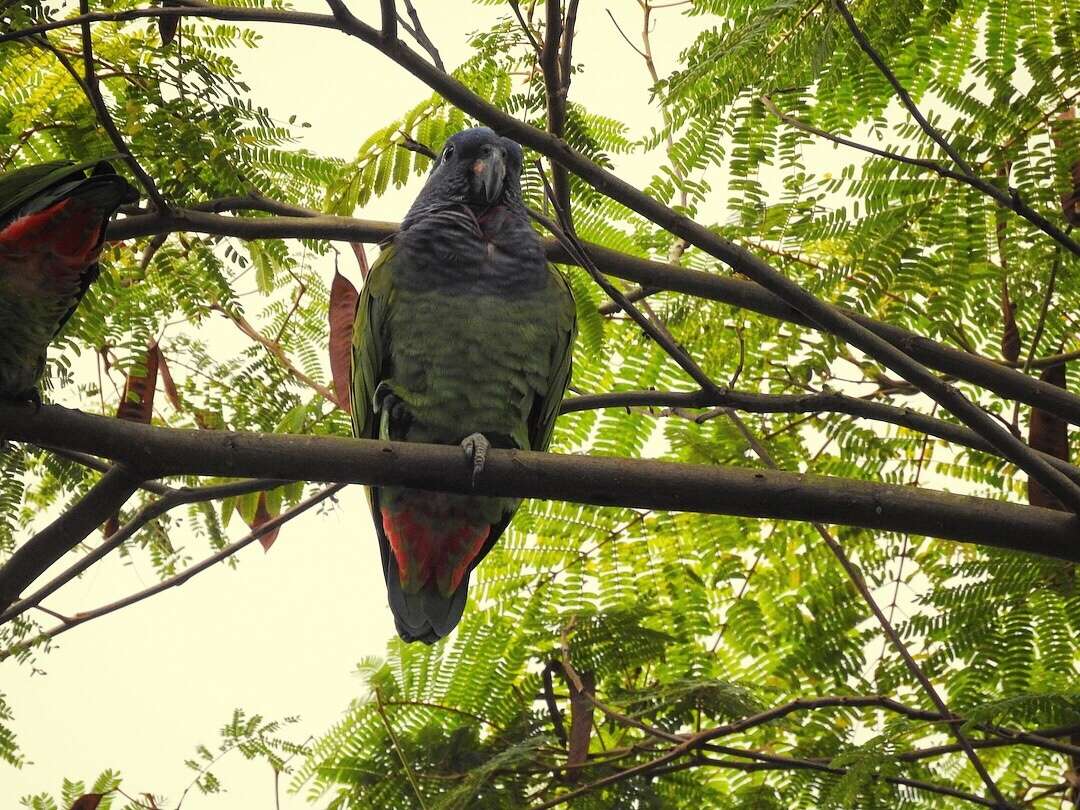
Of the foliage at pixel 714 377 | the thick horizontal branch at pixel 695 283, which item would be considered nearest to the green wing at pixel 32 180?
the thick horizontal branch at pixel 695 283

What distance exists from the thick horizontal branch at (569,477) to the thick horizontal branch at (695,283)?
0.34 m

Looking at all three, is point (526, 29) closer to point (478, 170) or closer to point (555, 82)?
point (555, 82)

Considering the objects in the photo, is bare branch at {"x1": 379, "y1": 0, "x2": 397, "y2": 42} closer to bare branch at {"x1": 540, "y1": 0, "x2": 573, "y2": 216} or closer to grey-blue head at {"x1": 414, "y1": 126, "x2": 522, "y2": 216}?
bare branch at {"x1": 540, "y1": 0, "x2": 573, "y2": 216}

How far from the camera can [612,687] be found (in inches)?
A: 109

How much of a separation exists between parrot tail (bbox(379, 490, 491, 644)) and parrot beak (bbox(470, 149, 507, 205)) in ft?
2.56

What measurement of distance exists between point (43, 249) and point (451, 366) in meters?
0.89

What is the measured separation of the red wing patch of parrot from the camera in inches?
99.3

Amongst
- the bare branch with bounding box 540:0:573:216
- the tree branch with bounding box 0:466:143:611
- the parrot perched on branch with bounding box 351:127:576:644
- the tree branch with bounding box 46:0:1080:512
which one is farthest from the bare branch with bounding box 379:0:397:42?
the tree branch with bounding box 0:466:143:611

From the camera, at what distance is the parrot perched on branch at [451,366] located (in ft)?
8.14

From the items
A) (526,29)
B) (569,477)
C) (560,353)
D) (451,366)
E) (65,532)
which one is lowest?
(65,532)

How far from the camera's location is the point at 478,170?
2680 mm

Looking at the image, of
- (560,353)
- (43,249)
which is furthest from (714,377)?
(43,249)

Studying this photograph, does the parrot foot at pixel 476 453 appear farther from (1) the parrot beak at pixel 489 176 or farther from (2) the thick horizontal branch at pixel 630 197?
(1) the parrot beak at pixel 489 176

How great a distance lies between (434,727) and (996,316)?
175 cm
